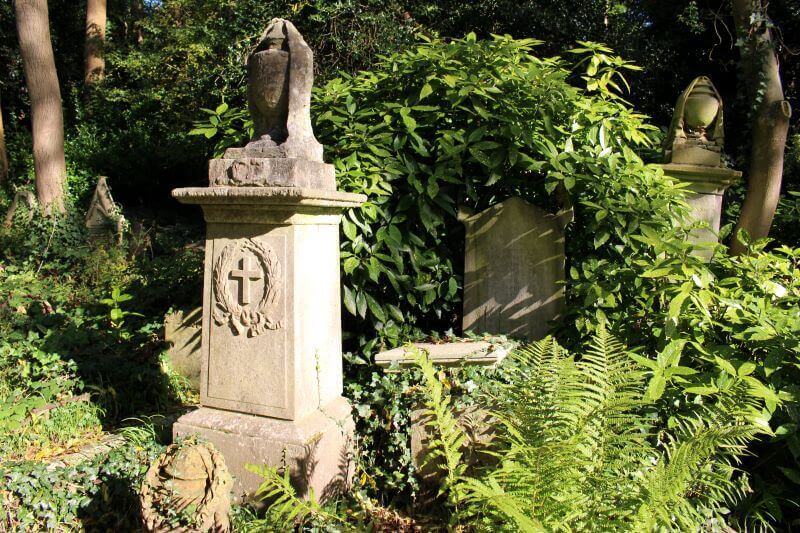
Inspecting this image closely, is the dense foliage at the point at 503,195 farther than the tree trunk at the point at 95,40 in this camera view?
No

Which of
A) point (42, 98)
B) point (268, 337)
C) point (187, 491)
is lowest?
point (187, 491)

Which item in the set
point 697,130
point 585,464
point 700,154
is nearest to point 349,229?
point 585,464

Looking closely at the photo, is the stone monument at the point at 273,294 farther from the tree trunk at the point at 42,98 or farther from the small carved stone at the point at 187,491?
the tree trunk at the point at 42,98

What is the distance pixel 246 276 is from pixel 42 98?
8.09 meters

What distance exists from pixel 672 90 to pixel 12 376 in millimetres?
9313

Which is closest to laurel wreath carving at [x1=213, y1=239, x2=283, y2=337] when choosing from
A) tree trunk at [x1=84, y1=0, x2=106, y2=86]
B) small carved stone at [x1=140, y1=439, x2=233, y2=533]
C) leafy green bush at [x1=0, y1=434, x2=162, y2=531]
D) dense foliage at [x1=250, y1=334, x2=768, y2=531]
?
small carved stone at [x1=140, y1=439, x2=233, y2=533]

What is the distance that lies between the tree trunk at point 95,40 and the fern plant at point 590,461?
15.2 meters

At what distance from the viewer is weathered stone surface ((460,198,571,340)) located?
4133 mm

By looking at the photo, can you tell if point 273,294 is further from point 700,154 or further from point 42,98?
point 42,98

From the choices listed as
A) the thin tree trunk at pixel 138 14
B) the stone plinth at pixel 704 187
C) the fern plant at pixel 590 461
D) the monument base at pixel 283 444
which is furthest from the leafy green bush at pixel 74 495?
the thin tree trunk at pixel 138 14

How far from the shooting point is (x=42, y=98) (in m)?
8.70

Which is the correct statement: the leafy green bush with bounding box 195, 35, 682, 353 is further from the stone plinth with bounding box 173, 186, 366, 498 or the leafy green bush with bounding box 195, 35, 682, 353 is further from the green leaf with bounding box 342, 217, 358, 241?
the stone plinth with bounding box 173, 186, 366, 498

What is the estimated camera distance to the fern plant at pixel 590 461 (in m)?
2.04

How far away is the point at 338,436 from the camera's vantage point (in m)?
3.04
